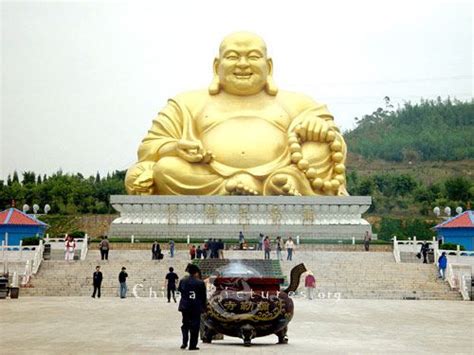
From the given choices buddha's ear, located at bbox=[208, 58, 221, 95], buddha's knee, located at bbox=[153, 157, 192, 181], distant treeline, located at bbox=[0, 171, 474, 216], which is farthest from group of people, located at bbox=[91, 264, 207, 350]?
distant treeline, located at bbox=[0, 171, 474, 216]

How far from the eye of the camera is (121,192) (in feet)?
170

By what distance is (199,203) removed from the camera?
27047 millimetres

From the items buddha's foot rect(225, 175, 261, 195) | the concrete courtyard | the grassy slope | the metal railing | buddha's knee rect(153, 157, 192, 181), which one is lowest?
the concrete courtyard

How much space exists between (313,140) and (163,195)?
4.68 m

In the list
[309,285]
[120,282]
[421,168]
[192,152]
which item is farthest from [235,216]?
[421,168]

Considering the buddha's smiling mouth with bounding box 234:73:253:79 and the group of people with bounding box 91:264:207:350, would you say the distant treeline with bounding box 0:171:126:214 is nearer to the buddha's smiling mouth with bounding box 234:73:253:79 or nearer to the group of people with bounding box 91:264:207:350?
the buddha's smiling mouth with bounding box 234:73:253:79

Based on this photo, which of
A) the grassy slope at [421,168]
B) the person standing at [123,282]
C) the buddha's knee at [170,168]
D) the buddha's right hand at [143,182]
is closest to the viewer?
the person standing at [123,282]

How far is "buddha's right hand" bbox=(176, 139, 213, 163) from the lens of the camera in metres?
27.1

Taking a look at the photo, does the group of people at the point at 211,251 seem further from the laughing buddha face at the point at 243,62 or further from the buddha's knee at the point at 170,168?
the laughing buddha face at the point at 243,62

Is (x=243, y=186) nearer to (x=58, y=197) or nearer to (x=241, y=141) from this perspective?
(x=241, y=141)

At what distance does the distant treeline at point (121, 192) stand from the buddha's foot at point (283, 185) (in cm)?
1903

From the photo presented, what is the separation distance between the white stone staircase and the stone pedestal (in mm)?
3819

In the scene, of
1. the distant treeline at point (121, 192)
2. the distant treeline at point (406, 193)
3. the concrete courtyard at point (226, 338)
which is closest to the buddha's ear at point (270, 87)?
the concrete courtyard at point (226, 338)

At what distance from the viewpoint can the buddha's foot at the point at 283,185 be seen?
27109 millimetres
